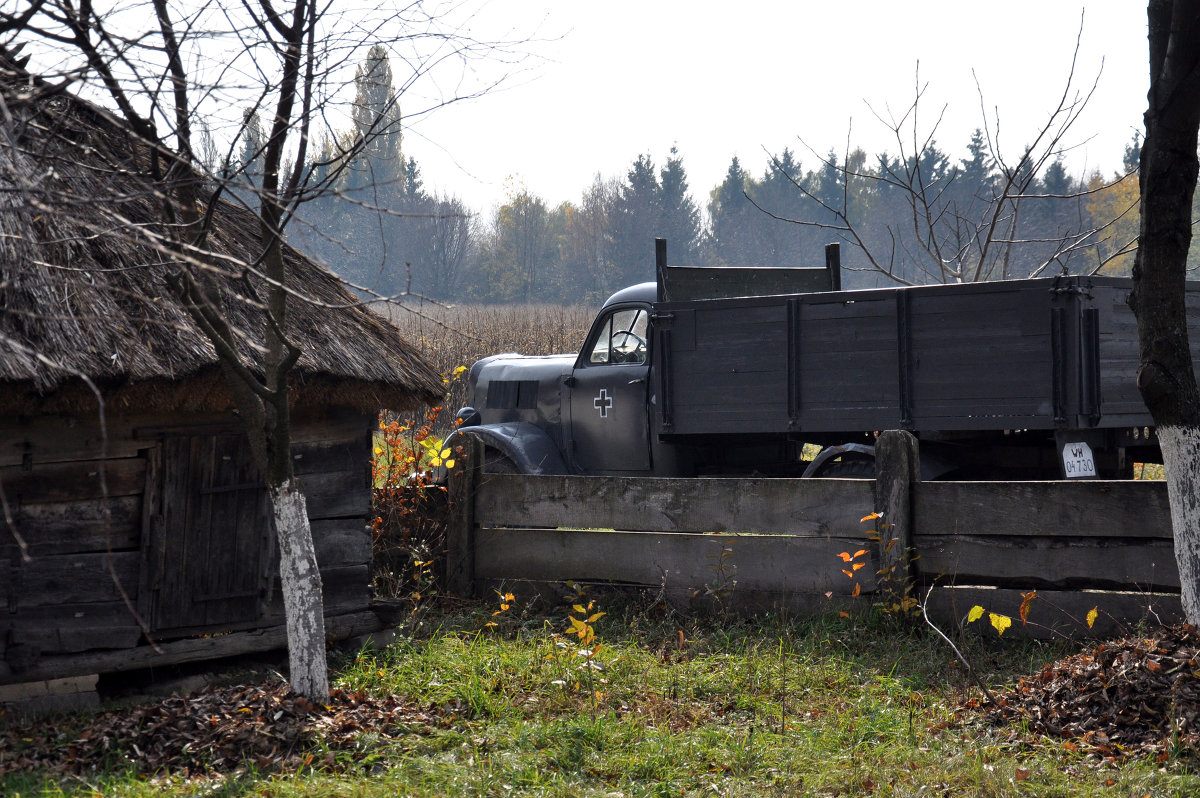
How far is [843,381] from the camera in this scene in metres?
7.09

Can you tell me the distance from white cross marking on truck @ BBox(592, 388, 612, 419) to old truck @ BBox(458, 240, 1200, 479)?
0.01m

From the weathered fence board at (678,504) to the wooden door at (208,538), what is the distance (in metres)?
1.92

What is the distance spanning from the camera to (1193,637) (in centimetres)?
458

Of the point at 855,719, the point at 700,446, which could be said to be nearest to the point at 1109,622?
the point at 855,719

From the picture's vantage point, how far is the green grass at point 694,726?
4031 millimetres

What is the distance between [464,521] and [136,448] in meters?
2.53

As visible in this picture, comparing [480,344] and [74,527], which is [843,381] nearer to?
[74,527]

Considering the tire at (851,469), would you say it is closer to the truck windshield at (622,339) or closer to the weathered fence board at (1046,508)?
the weathered fence board at (1046,508)

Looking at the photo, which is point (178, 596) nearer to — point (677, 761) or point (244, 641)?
point (244, 641)

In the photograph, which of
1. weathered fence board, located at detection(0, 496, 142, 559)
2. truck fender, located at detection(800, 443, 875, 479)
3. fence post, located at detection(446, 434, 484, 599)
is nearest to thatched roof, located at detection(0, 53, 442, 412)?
weathered fence board, located at detection(0, 496, 142, 559)

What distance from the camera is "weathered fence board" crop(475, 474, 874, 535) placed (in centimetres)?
639

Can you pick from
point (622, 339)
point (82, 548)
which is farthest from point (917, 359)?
point (82, 548)

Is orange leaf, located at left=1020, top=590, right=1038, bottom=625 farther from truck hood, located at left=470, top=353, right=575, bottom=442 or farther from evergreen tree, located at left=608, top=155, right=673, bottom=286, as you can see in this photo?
evergreen tree, located at left=608, top=155, right=673, bottom=286

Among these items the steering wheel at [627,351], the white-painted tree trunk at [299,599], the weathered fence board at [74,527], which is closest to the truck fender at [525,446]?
the steering wheel at [627,351]
